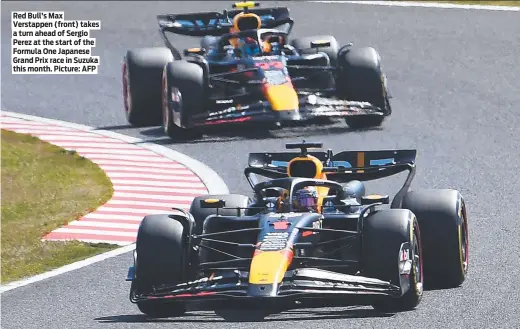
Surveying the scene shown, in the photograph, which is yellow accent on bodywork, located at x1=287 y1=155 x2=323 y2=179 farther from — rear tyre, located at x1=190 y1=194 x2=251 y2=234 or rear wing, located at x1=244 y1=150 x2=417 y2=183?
rear tyre, located at x1=190 y1=194 x2=251 y2=234

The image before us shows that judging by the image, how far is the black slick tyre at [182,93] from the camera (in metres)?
20.0

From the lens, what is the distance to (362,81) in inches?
805

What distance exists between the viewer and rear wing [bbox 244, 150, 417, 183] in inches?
531

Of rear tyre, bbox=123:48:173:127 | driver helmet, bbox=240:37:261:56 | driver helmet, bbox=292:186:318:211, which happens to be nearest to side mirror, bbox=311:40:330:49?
driver helmet, bbox=240:37:261:56

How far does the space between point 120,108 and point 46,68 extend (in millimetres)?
3748

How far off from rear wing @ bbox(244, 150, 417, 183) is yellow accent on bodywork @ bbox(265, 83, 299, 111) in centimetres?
562

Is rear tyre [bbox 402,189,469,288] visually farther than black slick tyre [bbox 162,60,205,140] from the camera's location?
No

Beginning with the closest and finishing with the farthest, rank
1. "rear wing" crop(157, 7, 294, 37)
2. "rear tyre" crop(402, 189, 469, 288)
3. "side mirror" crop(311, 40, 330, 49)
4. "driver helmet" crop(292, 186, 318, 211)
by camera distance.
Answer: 1. "rear tyre" crop(402, 189, 469, 288)
2. "driver helmet" crop(292, 186, 318, 211)
3. "side mirror" crop(311, 40, 330, 49)
4. "rear wing" crop(157, 7, 294, 37)

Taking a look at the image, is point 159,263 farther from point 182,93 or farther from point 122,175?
point 182,93

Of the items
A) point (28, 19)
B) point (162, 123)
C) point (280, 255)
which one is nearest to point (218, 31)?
point (162, 123)

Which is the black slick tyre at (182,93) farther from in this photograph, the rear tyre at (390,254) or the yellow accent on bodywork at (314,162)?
the rear tyre at (390,254)

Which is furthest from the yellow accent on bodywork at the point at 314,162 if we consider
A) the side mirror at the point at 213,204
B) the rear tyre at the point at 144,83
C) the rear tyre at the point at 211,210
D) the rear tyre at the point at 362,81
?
the rear tyre at the point at 144,83

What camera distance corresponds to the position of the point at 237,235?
40.4 feet

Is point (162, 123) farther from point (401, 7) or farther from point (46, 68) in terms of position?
point (401, 7)
